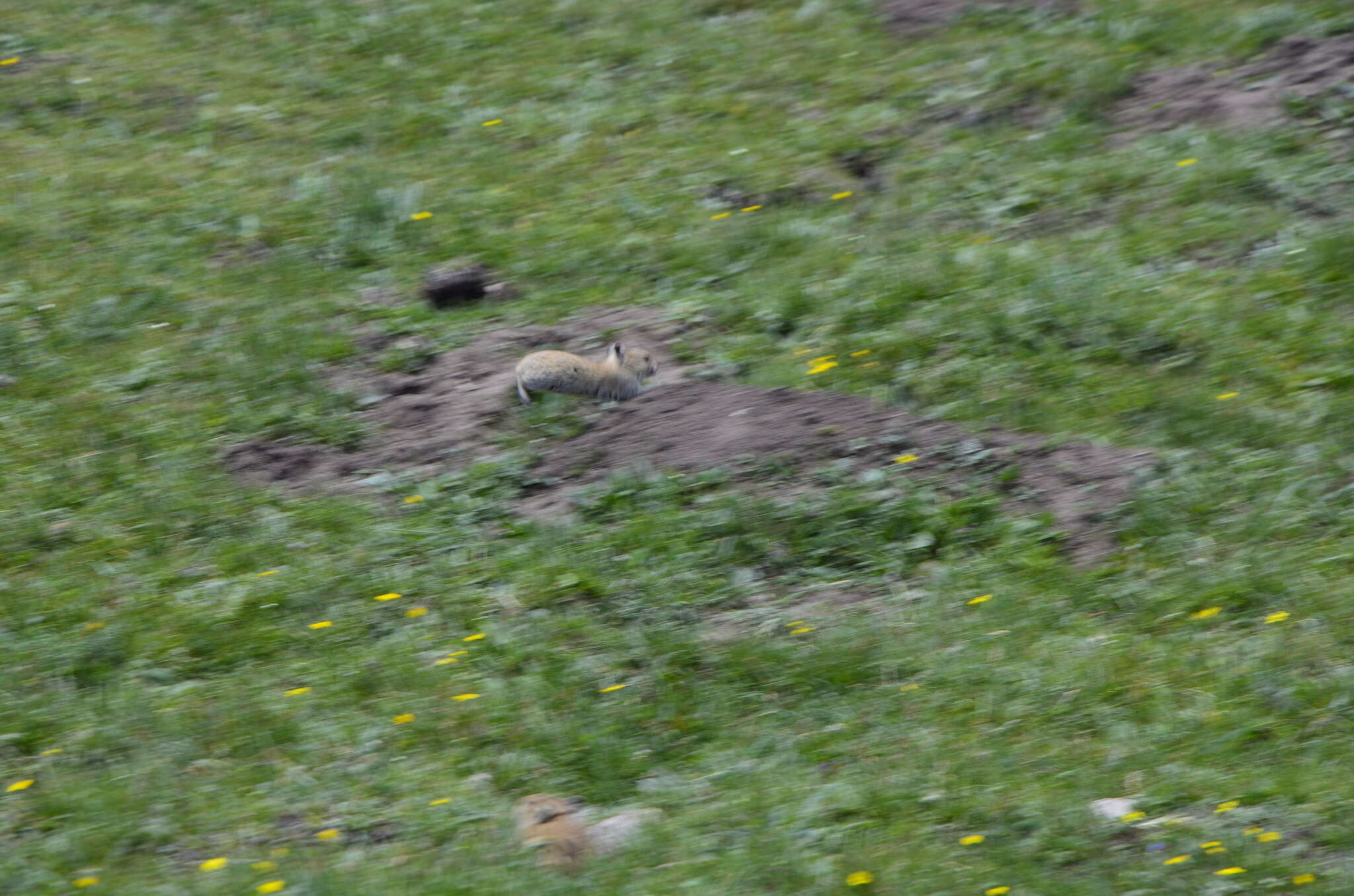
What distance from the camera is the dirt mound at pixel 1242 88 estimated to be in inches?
384

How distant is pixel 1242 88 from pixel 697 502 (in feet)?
19.2

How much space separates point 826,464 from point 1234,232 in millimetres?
3503

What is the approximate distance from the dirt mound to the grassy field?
22cm

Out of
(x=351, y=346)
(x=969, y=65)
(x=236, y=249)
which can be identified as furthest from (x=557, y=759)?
(x=969, y=65)

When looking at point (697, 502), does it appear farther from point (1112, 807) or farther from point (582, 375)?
point (1112, 807)

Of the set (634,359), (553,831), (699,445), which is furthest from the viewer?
(634,359)

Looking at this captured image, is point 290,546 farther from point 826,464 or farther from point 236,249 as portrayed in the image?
point 236,249

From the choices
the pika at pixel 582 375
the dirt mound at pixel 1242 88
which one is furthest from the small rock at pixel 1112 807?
the dirt mound at pixel 1242 88

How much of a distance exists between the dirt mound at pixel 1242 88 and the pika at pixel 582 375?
4.50 meters

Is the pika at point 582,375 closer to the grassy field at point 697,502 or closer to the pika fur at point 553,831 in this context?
A: the grassy field at point 697,502

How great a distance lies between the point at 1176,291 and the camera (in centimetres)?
816

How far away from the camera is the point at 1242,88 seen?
396 inches

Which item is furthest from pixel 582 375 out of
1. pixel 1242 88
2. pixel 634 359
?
pixel 1242 88

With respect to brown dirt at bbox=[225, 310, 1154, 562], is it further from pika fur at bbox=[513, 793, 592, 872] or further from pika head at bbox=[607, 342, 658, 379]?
pika fur at bbox=[513, 793, 592, 872]
